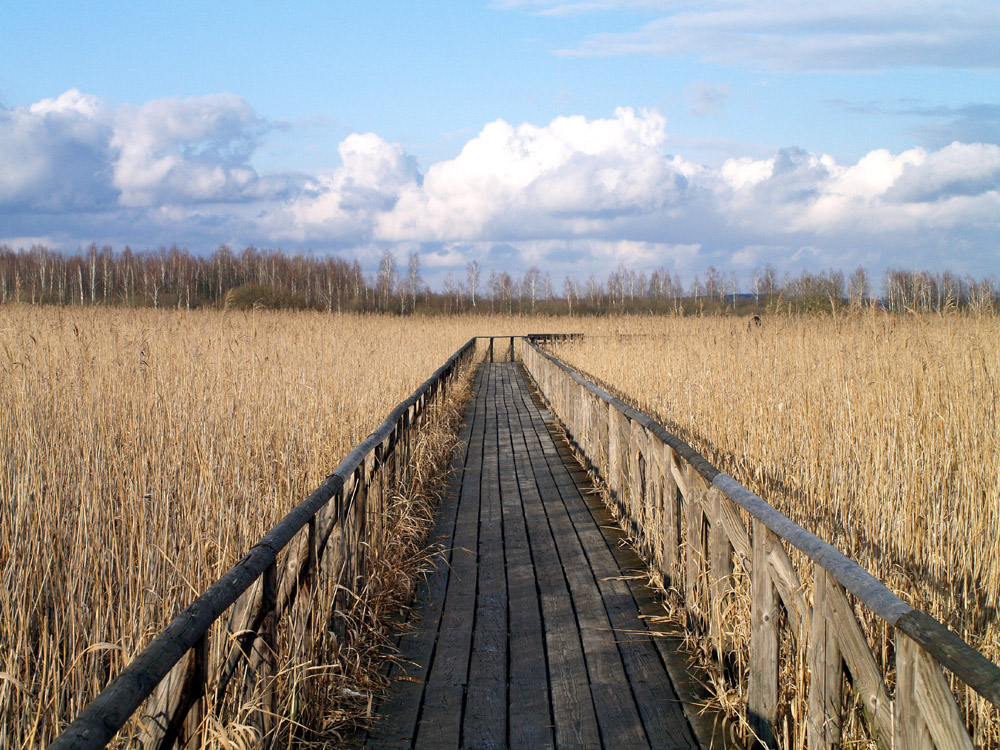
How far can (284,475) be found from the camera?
13.8ft

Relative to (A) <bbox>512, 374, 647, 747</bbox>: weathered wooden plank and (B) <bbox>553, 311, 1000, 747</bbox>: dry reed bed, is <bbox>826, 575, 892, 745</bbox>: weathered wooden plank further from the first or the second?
(A) <bbox>512, 374, 647, 747</bbox>: weathered wooden plank

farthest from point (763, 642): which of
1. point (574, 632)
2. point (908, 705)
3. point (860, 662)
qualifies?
point (574, 632)

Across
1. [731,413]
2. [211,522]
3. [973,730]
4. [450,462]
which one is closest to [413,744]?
[211,522]

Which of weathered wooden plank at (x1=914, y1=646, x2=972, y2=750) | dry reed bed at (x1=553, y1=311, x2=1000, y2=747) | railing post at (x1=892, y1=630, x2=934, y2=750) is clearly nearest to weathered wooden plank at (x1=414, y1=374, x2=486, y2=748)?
dry reed bed at (x1=553, y1=311, x2=1000, y2=747)

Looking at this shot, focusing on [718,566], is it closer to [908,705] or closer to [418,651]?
[418,651]

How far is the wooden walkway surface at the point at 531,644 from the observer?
2873 mm

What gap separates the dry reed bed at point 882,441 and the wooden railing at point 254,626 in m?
1.69

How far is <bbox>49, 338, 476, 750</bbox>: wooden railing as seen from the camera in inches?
56.4

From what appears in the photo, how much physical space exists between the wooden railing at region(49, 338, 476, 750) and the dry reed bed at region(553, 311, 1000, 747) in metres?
1.69

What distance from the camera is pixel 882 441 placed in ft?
11.6

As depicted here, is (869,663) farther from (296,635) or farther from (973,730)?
(296,635)

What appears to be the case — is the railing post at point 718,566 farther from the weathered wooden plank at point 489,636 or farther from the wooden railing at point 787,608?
the weathered wooden plank at point 489,636

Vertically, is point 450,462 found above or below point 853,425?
below

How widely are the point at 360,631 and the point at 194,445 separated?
1.26 metres
